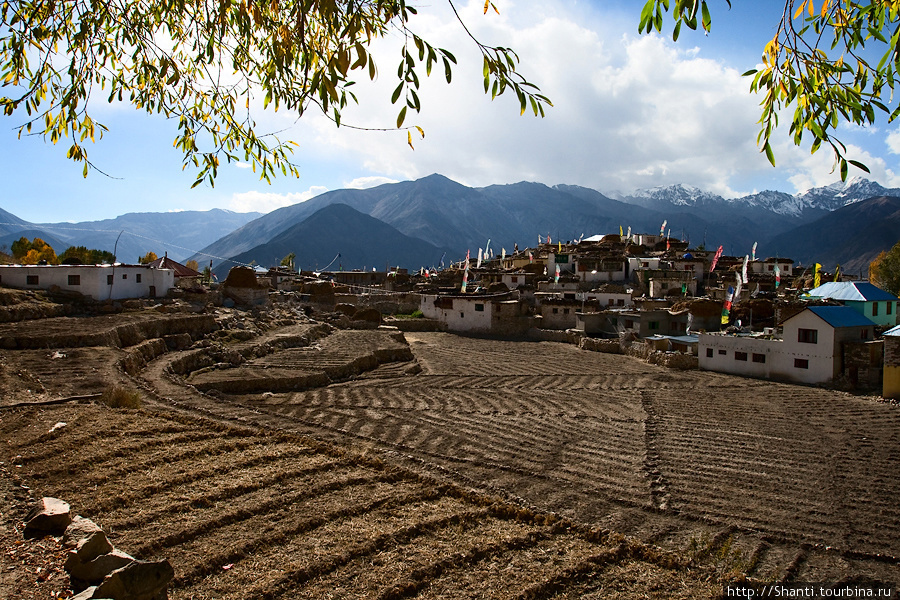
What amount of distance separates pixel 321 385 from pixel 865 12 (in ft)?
60.6

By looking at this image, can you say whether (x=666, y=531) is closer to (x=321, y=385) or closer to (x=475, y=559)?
(x=475, y=559)

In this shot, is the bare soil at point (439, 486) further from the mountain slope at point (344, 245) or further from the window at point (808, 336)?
the mountain slope at point (344, 245)

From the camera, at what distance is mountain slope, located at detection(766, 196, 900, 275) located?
12544 cm

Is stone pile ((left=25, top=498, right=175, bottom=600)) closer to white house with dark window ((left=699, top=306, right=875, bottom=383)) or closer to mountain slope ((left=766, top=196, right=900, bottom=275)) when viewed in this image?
white house with dark window ((left=699, top=306, right=875, bottom=383))

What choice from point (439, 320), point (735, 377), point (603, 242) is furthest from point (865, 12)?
point (603, 242)

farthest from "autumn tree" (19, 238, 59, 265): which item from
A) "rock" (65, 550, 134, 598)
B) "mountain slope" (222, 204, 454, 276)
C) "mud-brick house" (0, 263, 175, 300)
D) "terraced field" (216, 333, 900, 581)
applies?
"mountain slope" (222, 204, 454, 276)

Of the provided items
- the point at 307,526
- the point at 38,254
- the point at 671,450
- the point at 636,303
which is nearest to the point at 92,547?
the point at 307,526

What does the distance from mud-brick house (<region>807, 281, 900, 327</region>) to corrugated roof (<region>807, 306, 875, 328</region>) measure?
1947 mm

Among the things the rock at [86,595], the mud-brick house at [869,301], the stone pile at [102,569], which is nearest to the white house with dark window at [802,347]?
the mud-brick house at [869,301]

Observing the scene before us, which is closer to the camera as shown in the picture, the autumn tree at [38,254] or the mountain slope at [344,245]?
the autumn tree at [38,254]

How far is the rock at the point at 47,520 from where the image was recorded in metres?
5.48

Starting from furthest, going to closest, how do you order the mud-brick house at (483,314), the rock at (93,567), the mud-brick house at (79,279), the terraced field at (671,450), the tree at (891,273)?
1. the tree at (891,273)
2. the mud-brick house at (483,314)
3. the mud-brick house at (79,279)
4. the terraced field at (671,450)
5. the rock at (93,567)

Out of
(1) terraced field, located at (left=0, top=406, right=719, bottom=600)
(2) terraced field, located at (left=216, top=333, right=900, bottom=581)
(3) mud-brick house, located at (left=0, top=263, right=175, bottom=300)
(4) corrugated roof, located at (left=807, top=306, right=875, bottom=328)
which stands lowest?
(2) terraced field, located at (left=216, top=333, right=900, bottom=581)

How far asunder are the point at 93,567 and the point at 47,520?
125 cm
